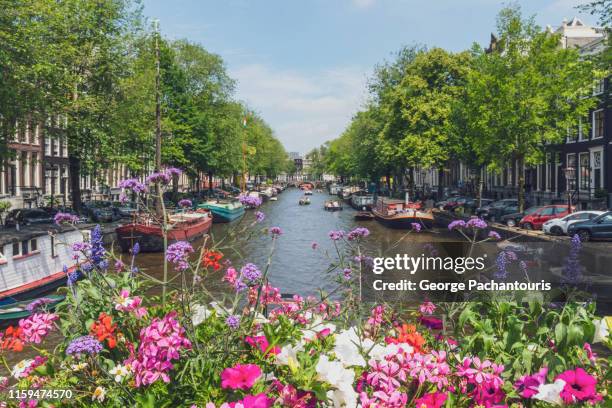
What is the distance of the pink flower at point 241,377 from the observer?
246cm

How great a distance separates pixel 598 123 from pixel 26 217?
41.6 meters

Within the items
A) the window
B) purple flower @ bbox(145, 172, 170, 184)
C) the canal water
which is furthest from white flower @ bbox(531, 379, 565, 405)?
the window

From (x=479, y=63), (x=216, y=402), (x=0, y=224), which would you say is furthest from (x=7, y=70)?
(x=479, y=63)

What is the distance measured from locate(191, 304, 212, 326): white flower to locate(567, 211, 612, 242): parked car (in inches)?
1083

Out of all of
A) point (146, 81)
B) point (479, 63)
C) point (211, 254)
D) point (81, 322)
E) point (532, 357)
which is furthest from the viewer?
point (479, 63)

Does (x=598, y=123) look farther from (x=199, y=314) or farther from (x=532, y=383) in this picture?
(x=199, y=314)

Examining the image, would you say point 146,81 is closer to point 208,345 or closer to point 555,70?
point 555,70

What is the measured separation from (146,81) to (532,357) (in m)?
37.2

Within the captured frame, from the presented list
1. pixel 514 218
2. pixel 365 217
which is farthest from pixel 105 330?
pixel 365 217

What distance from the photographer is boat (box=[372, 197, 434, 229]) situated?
40.2 m

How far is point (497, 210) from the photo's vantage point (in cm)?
3869

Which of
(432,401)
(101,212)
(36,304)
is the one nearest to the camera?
(432,401)

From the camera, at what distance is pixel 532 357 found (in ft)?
10.2

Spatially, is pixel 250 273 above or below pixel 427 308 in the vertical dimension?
above
